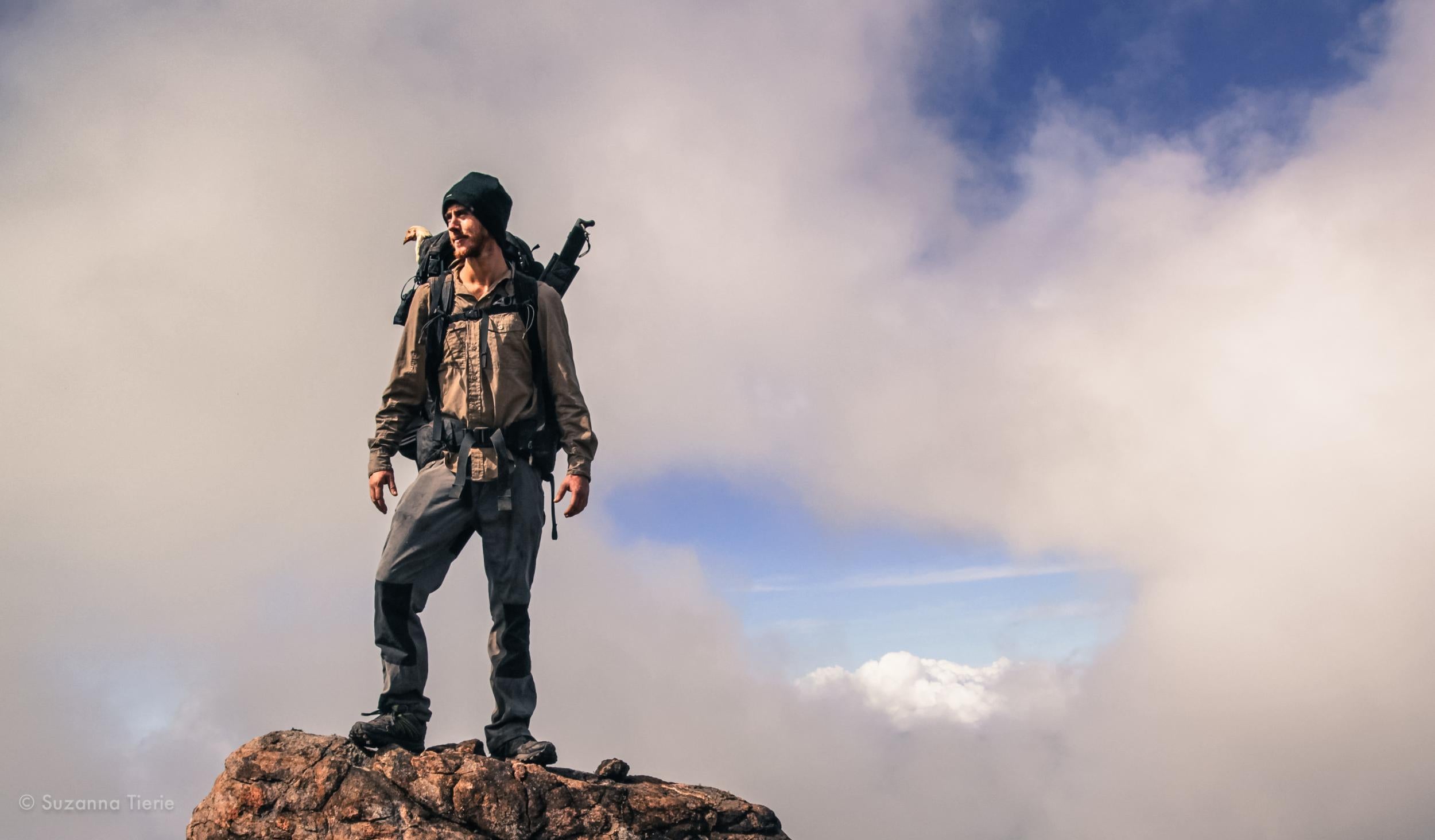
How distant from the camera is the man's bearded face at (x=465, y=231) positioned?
9984 millimetres

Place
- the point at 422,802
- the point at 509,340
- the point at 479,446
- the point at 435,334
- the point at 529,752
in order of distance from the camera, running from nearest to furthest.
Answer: the point at 422,802
the point at 529,752
the point at 479,446
the point at 509,340
the point at 435,334

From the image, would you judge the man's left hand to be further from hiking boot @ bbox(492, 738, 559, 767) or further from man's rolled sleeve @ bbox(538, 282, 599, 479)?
hiking boot @ bbox(492, 738, 559, 767)

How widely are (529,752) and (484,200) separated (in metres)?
5.39

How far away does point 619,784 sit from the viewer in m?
9.18

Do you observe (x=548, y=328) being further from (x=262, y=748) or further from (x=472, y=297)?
(x=262, y=748)

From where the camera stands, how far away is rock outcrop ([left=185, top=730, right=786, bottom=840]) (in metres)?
8.44

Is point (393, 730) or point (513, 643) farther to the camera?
point (513, 643)

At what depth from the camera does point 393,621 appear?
955 centimetres

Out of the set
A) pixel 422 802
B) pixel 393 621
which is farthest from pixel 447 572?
pixel 422 802

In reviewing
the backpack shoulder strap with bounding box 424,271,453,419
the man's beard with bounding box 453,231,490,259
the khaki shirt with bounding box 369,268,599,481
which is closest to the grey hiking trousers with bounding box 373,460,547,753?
the khaki shirt with bounding box 369,268,599,481

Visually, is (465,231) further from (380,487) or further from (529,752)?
(529,752)

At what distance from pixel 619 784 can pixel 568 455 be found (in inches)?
127

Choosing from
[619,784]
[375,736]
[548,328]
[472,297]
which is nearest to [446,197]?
[472,297]

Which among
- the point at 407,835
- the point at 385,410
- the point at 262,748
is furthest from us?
the point at 385,410
